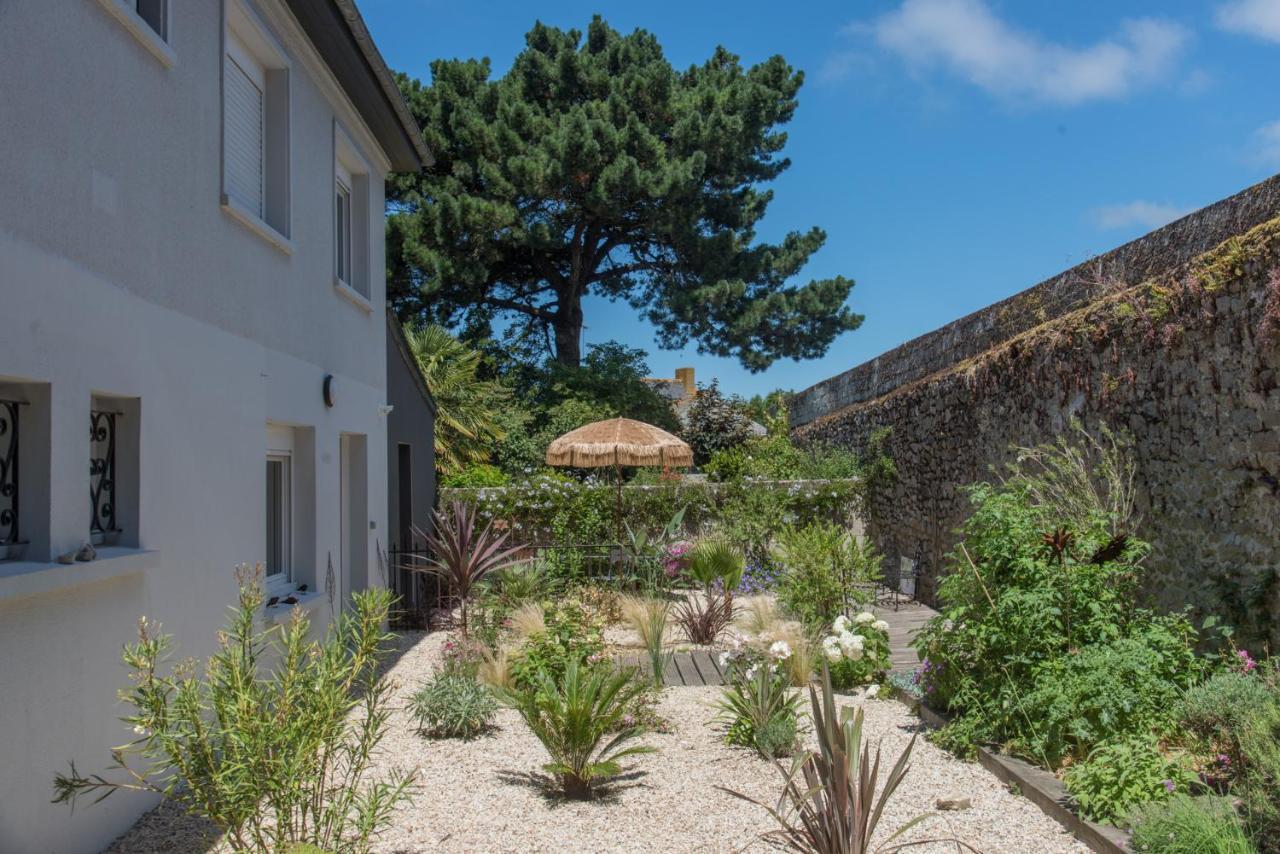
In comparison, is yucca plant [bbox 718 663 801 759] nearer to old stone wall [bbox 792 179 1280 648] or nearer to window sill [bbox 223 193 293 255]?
old stone wall [bbox 792 179 1280 648]

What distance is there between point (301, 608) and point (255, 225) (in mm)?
2289

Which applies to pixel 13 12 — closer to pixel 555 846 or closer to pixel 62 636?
pixel 62 636

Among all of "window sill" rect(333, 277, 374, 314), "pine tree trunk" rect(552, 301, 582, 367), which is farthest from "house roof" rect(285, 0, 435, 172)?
"pine tree trunk" rect(552, 301, 582, 367)

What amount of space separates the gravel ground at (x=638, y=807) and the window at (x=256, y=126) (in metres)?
Answer: 3.32

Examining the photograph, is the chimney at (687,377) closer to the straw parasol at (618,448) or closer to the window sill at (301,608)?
the straw parasol at (618,448)

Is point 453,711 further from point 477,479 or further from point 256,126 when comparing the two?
point 477,479

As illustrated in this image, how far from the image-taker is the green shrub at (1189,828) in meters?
3.45

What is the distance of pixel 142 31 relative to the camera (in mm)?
4363

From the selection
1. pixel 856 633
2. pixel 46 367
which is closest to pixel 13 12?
pixel 46 367

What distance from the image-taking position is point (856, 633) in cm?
732

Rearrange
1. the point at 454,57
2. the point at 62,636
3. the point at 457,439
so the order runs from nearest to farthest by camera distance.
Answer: the point at 62,636 → the point at 457,439 → the point at 454,57

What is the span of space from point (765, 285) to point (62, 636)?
2013 centimetres

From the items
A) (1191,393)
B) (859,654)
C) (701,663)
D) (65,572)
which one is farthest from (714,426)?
(65,572)

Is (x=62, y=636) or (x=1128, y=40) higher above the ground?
(x=1128, y=40)
